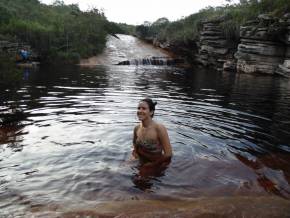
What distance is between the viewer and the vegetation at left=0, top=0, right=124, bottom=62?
129 feet

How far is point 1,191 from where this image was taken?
5617mm

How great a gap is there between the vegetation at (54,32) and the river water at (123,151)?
992 inches

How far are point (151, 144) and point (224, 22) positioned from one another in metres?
33.7

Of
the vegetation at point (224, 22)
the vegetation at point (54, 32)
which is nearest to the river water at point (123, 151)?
the vegetation at point (224, 22)

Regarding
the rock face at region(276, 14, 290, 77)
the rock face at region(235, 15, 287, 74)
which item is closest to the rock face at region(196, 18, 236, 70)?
the rock face at region(235, 15, 287, 74)

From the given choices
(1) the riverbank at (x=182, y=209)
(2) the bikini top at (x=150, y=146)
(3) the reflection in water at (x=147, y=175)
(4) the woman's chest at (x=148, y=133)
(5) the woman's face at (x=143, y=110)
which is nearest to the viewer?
(1) the riverbank at (x=182, y=209)

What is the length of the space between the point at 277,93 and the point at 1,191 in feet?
52.7

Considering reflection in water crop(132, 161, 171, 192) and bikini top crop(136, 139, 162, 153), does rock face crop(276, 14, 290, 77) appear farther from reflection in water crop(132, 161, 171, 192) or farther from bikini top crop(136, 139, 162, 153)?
reflection in water crop(132, 161, 171, 192)

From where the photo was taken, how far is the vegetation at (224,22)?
33938 mm

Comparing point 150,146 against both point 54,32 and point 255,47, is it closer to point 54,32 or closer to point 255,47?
point 255,47

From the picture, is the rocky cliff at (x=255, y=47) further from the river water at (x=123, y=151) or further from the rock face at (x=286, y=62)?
the river water at (x=123, y=151)

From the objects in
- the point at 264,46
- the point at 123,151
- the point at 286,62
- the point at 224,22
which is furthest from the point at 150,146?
the point at 224,22

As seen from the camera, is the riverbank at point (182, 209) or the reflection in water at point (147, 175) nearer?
the riverbank at point (182, 209)

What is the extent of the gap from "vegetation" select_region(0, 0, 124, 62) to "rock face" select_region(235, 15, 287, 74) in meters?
19.3
